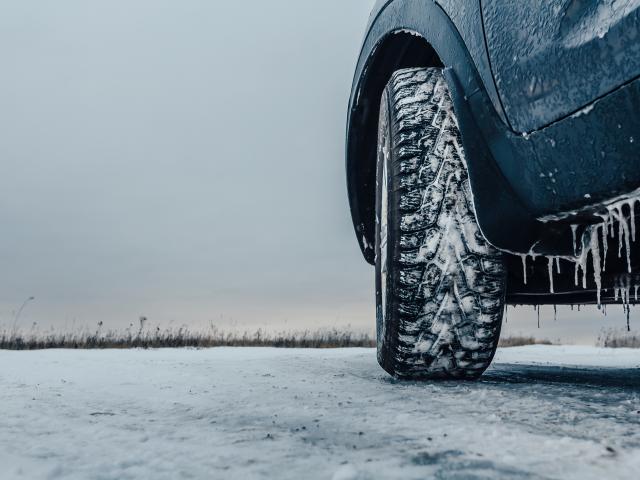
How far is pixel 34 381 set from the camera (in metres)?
2.06

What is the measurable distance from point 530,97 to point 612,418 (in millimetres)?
736

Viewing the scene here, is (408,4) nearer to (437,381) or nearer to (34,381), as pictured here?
(437,381)

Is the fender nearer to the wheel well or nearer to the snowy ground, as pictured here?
the wheel well

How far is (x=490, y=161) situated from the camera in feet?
4.47

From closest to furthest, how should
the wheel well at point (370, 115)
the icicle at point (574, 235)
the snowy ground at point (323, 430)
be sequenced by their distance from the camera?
the snowy ground at point (323, 430) → the icicle at point (574, 235) → the wheel well at point (370, 115)

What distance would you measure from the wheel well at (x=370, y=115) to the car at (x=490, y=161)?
12 mm

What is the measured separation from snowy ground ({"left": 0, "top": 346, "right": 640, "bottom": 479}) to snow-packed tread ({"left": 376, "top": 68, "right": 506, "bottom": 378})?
0.16m

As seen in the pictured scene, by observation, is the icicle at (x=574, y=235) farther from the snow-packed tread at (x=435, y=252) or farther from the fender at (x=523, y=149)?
the snow-packed tread at (x=435, y=252)

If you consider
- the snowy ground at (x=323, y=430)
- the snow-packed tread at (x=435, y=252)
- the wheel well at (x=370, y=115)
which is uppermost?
the wheel well at (x=370, y=115)

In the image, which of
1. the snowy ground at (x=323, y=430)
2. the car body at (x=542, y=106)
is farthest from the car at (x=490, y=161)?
the snowy ground at (x=323, y=430)

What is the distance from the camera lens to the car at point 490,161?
1.04 m

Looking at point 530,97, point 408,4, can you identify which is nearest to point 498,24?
point 530,97

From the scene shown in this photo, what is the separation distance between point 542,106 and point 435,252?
0.59m

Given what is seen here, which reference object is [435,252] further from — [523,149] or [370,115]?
[370,115]
